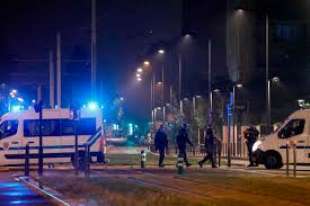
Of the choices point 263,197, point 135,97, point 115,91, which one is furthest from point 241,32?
point 263,197

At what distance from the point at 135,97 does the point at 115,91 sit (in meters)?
20.6

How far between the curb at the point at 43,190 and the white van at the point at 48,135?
26.5ft

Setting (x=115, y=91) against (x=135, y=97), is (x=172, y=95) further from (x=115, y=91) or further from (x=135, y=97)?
(x=115, y=91)

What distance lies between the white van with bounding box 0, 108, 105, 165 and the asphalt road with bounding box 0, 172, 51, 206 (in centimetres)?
985

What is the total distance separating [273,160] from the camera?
34750mm

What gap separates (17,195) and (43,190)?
4.14 feet

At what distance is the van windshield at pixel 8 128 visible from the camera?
127ft

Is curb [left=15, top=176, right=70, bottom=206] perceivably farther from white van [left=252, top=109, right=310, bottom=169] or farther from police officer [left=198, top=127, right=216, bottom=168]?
white van [left=252, top=109, right=310, bottom=169]

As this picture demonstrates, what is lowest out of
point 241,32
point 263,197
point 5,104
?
point 263,197

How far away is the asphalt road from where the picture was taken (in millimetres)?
20391

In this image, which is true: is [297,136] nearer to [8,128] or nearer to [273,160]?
[273,160]

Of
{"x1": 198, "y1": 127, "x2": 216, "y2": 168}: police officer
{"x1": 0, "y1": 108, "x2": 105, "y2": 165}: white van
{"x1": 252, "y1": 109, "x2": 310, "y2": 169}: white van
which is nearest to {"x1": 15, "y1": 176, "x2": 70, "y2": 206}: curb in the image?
{"x1": 0, "y1": 108, "x2": 105, "y2": 165}: white van

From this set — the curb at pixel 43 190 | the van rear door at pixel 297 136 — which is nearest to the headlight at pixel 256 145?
the van rear door at pixel 297 136

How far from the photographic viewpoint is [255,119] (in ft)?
262
